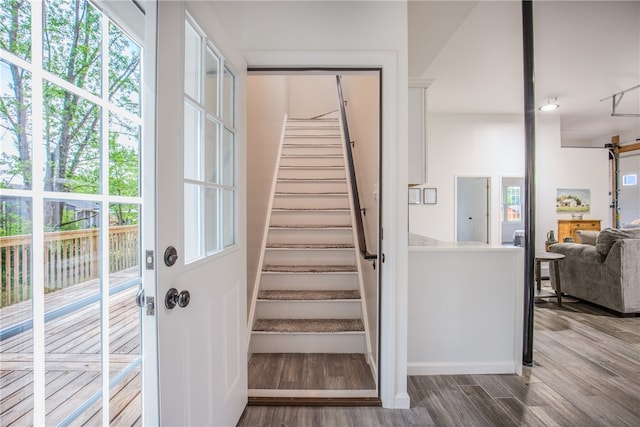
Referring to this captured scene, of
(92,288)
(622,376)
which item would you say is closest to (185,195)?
→ (92,288)

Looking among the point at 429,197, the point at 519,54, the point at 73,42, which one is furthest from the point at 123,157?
the point at 429,197

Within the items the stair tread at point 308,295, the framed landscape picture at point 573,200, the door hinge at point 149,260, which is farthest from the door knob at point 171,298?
the framed landscape picture at point 573,200

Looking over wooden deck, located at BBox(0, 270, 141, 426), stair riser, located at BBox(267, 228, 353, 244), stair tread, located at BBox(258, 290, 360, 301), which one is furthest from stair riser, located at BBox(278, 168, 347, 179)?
wooden deck, located at BBox(0, 270, 141, 426)

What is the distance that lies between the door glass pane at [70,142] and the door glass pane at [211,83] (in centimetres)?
59

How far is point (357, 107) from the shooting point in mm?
3734

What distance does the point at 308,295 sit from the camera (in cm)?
286

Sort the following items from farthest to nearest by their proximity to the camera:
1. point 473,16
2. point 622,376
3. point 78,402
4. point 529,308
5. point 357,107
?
1. point 357,107
2. point 473,16
3. point 529,308
4. point 622,376
5. point 78,402

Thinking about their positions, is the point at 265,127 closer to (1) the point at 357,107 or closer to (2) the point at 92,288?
(1) the point at 357,107

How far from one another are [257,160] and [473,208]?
5.73 m

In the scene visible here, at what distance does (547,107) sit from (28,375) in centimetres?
694

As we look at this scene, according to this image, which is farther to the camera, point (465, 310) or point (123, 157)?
point (465, 310)

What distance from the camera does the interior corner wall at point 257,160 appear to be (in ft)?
9.20

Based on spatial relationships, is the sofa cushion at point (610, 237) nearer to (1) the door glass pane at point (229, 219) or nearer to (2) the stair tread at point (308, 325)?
(2) the stair tread at point (308, 325)

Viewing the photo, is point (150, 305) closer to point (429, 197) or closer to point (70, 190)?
point (70, 190)
